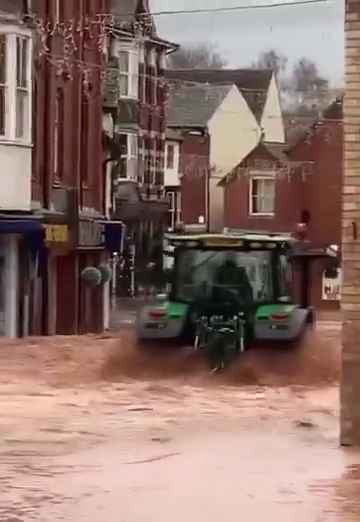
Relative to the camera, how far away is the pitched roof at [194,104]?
244 ft

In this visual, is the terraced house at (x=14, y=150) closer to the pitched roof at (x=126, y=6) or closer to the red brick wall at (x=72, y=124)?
the red brick wall at (x=72, y=124)

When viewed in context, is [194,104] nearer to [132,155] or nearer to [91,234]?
[132,155]

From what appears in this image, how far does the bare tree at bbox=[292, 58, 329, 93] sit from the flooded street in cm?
3891

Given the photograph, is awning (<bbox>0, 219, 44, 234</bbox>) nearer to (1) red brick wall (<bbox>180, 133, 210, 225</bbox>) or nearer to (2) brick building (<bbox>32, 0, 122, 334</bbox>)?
(2) brick building (<bbox>32, 0, 122, 334</bbox>)

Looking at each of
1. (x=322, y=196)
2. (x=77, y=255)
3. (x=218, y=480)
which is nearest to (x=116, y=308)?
(x=322, y=196)

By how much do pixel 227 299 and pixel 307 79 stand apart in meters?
47.2

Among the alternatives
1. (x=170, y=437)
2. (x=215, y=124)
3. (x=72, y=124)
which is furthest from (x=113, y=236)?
(x=215, y=124)

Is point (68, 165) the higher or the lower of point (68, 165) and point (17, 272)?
the higher

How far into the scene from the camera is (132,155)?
60469mm

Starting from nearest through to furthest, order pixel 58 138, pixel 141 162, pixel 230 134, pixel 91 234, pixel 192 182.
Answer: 1. pixel 58 138
2. pixel 91 234
3. pixel 141 162
4. pixel 192 182
5. pixel 230 134

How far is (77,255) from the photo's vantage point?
39.2 m

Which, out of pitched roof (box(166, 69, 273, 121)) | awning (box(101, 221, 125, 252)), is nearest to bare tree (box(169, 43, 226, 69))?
pitched roof (box(166, 69, 273, 121))

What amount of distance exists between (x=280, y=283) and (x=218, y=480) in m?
10.9

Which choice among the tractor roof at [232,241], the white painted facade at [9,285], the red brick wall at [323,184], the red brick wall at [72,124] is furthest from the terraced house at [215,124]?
the tractor roof at [232,241]
